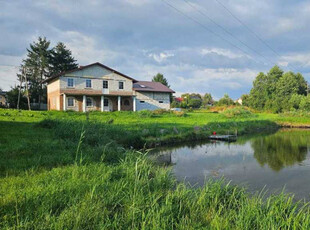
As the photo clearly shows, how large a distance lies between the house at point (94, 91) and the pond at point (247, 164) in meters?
16.8

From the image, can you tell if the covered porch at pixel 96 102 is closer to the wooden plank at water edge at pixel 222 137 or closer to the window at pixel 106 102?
the window at pixel 106 102

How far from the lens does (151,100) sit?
32.0m

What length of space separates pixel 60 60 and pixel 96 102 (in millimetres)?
21606

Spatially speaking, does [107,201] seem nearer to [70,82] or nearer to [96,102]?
[70,82]

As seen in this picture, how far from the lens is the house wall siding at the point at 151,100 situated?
3119cm

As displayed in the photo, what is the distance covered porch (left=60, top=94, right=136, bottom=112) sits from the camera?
25737 mm

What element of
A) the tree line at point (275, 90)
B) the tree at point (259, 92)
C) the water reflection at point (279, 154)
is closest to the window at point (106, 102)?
the water reflection at point (279, 154)

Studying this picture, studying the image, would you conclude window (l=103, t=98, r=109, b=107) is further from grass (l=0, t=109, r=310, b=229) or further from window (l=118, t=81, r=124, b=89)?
grass (l=0, t=109, r=310, b=229)

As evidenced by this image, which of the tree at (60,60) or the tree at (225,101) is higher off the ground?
the tree at (60,60)

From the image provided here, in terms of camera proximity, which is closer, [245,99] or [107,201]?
[107,201]

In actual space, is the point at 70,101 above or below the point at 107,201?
above

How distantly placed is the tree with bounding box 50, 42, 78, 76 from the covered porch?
20278 millimetres

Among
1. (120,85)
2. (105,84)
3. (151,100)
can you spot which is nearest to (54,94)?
(105,84)

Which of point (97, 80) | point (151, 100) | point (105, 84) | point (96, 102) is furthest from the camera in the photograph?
point (151, 100)
